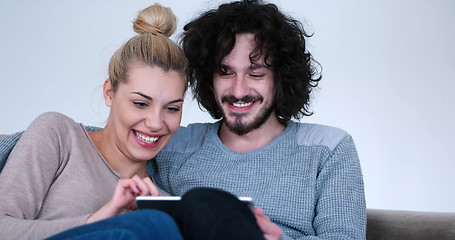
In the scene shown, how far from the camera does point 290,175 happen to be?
2.06 meters

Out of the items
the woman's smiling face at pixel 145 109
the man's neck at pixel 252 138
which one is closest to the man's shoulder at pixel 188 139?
the man's neck at pixel 252 138

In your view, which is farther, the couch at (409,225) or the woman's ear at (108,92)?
the couch at (409,225)

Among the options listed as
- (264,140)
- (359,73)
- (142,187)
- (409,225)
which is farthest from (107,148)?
(359,73)

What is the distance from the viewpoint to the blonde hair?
198cm

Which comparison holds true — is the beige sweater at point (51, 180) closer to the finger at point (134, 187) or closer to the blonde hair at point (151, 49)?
the finger at point (134, 187)

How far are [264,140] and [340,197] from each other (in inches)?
16.2

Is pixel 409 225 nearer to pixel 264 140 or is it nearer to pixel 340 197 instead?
pixel 340 197

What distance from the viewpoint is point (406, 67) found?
12.9 ft

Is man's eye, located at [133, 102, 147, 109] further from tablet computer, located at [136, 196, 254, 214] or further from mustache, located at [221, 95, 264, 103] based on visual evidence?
tablet computer, located at [136, 196, 254, 214]

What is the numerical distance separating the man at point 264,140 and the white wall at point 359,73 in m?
1.41

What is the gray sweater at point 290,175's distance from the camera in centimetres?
198

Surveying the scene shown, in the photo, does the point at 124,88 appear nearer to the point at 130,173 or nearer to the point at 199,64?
the point at 130,173

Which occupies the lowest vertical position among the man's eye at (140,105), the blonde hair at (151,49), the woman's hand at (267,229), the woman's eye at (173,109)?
the woman's hand at (267,229)

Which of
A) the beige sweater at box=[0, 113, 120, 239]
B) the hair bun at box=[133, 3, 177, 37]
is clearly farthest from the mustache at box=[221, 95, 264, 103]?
the beige sweater at box=[0, 113, 120, 239]
